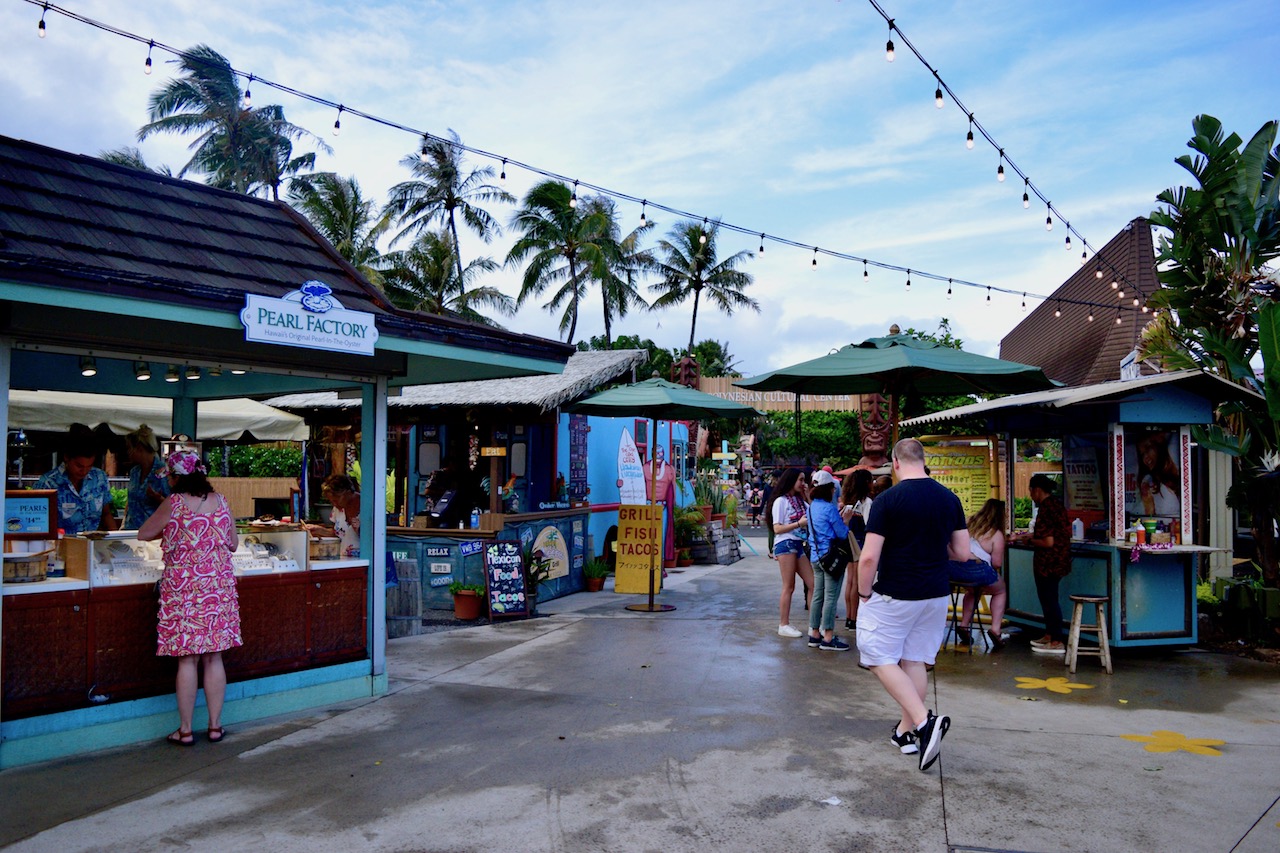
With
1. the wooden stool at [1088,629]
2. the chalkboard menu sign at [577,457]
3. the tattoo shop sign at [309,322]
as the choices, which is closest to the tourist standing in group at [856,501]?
the wooden stool at [1088,629]

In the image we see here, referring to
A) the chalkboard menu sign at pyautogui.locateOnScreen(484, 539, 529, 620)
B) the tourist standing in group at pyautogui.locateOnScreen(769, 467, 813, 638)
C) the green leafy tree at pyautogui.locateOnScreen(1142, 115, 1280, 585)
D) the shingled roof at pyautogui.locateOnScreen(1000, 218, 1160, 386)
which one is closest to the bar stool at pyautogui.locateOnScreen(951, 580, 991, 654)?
the tourist standing in group at pyautogui.locateOnScreen(769, 467, 813, 638)

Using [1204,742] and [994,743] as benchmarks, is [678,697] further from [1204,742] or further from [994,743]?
[1204,742]

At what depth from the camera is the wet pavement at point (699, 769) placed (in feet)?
13.6

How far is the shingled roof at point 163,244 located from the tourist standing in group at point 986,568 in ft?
→ 13.6

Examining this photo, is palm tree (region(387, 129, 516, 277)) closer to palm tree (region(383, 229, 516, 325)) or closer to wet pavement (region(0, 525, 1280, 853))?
palm tree (region(383, 229, 516, 325))

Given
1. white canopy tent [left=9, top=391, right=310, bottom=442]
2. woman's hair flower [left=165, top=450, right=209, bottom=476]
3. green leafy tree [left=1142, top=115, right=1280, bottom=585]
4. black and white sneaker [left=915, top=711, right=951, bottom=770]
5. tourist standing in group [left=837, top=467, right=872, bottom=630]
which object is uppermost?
green leafy tree [left=1142, top=115, right=1280, bottom=585]

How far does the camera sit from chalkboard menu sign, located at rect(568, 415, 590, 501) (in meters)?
13.5

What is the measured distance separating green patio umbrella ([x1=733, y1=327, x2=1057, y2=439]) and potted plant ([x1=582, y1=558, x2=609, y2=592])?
408cm

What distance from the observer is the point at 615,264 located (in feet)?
122

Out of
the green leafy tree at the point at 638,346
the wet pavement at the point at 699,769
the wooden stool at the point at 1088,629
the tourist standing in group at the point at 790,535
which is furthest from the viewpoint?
the green leafy tree at the point at 638,346

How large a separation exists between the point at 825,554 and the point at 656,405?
3.28m

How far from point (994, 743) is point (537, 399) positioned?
747 centimetres

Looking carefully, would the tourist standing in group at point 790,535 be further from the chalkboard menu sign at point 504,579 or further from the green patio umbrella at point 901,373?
the chalkboard menu sign at point 504,579

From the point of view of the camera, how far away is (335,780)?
4879 millimetres
